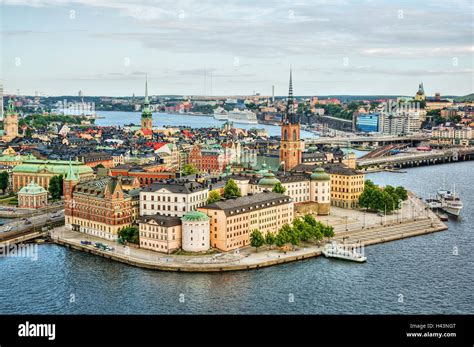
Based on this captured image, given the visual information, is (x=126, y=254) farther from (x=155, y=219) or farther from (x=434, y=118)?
(x=434, y=118)

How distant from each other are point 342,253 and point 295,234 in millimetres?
2523

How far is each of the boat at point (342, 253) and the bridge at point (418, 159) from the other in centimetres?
3959

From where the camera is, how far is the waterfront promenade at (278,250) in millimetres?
28542

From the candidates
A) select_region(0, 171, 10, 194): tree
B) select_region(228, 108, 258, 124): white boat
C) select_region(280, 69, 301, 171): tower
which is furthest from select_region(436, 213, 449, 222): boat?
select_region(228, 108, 258, 124): white boat

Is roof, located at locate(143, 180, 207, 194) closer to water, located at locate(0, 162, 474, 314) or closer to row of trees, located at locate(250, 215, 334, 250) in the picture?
Answer: row of trees, located at locate(250, 215, 334, 250)

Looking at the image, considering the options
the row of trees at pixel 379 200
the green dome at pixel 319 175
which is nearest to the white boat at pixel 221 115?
the green dome at pixel 319 175

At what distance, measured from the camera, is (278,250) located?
3130 cm

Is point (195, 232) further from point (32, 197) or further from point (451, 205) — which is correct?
point (451, 205)

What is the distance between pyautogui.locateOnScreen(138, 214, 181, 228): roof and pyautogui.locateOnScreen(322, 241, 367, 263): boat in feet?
23.1

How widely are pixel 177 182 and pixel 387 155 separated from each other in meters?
55.8

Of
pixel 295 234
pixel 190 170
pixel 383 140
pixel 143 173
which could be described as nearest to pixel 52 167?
pixel 143 173

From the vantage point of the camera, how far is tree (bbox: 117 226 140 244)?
106ft
